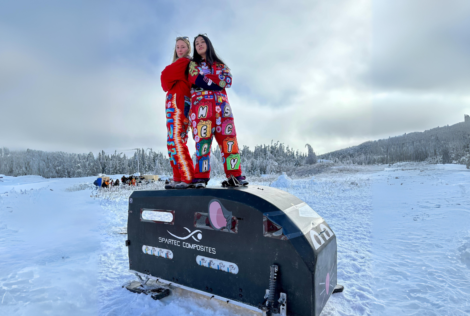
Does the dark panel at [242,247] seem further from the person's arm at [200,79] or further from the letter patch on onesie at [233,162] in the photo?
the person's arm at [200,79]

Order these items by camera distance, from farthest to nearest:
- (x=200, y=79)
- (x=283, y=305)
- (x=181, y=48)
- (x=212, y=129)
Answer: (x=181, y=48) < (x=212, y=129) < (x=200, y=79) < (x=283, y=305)

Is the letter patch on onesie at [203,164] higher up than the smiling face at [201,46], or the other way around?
the smiling face at [201,46]

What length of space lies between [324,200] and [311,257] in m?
8.67

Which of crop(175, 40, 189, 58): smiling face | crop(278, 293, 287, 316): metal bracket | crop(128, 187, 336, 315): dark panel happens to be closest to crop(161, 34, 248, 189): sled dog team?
crop(175, 40, 189, 58): smiling face

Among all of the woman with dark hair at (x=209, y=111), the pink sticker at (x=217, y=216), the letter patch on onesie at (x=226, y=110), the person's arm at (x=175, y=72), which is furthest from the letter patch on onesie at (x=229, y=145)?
the person's arm at (x=175, y=72)

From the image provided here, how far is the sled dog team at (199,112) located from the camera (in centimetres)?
304

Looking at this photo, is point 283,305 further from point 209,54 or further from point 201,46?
point 201,46

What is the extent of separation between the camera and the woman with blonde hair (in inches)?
123

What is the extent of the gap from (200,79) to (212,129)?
25.6 inches

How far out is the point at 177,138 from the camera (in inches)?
126

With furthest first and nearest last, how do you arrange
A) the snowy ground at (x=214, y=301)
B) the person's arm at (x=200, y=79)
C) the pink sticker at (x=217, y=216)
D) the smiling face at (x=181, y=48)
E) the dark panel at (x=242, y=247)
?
the smiling face at (x=181, y=48) < the person's arm at (x=200, y=79) < the snowy ground at (x=214, y=301) < the pink sticker at (x=217, y=216) < the dark panel at (x=242, y=247)

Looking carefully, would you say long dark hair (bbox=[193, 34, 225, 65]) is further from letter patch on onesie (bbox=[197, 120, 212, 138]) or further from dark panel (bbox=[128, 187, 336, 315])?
dark panel (bbox=[128, 187, 336, 315])

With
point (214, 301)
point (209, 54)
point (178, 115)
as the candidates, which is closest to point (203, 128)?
point (178, 115)

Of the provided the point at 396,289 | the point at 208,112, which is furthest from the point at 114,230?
the point at 396,289
